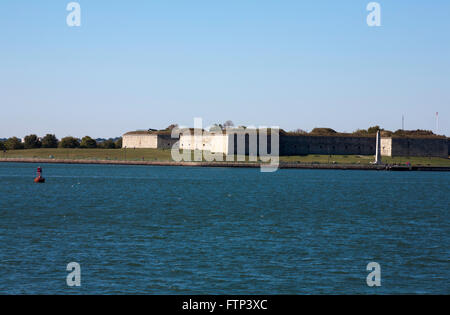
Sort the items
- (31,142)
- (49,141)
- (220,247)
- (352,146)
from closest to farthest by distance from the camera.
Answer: (220,247)
(352,146)
(31,142)
(49,141)

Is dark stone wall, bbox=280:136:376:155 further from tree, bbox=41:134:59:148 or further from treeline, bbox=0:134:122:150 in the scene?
tree, bbox=41:134:59:148

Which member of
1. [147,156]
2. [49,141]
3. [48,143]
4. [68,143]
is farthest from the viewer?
[49,141]

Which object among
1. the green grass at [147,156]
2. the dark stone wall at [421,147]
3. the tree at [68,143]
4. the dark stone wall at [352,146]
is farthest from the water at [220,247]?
the tree at [68,143]

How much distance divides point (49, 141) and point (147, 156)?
4015cm

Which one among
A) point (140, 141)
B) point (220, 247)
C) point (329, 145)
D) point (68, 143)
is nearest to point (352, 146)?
point (329, 145)

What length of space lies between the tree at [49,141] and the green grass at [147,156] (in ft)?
43.6

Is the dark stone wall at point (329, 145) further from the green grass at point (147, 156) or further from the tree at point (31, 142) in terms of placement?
the tree at point (31, 142)

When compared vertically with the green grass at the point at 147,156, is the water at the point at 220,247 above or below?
below

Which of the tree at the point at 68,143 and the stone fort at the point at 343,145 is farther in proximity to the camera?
the tree at the point at 68,143

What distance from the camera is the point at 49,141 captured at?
6934 inches

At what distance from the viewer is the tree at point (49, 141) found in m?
175

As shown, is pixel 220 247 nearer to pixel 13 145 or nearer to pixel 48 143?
pixel 13 145
